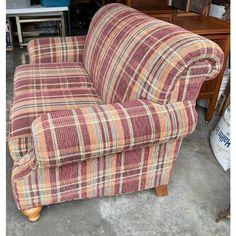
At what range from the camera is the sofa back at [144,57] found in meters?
1.14

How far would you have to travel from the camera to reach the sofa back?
1.14m

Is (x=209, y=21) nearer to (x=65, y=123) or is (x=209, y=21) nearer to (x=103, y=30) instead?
(x=103, y=30)

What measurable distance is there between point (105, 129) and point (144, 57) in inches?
16.8

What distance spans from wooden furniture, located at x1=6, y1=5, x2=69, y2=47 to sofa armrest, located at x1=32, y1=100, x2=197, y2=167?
9.56 ft

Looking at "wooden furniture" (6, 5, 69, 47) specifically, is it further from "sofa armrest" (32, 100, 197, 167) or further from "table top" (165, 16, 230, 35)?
"sofa armrest" (32, 100, 197, 167)

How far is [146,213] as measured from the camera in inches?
55.1

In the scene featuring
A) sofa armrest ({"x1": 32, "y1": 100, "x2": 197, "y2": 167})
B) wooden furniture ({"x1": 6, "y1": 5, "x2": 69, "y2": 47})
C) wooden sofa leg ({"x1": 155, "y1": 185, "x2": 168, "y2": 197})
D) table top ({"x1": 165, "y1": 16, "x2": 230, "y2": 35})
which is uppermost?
table top ({"x1": 165, "y1": 16, "x2": 230, "y2": 35})

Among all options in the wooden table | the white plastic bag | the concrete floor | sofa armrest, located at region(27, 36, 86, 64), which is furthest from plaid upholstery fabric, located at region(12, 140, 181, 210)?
sofa armrest, located at region(27, 36, 86, 64)

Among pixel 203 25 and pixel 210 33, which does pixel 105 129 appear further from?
pixel 203 25

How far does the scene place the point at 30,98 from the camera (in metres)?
1.53

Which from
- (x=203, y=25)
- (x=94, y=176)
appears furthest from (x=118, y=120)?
(x=203, y=25)

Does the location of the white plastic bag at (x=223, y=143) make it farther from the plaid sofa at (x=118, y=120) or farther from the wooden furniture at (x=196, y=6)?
the wooden furniture at (x=196, y=6)
